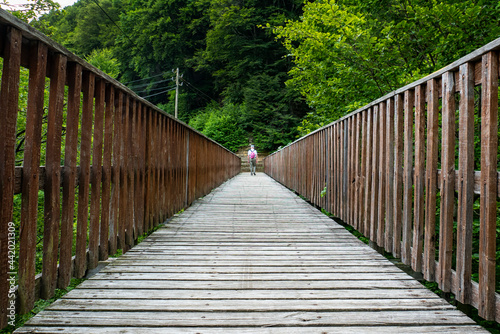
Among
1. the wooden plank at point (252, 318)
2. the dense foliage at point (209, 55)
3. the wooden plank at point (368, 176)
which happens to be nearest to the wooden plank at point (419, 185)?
the wooden plank at point (252, 318)

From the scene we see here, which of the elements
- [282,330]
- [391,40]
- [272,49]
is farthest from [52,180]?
[272,49]

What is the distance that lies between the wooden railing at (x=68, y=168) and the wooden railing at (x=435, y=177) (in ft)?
7.03

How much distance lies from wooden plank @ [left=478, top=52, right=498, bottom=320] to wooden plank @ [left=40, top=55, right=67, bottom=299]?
2.15 meters

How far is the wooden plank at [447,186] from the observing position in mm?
1822

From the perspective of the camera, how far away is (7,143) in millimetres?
1388

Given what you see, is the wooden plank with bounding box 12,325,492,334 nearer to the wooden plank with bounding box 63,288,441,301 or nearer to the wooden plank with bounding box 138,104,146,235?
the wooden plank with bounding box 63,288,441,301

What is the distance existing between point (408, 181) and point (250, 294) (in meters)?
1.39

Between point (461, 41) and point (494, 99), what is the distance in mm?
2991

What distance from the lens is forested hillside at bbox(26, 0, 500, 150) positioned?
445 cm

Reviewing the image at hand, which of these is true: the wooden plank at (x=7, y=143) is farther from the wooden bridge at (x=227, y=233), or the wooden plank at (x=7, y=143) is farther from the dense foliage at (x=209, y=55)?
the dense foliage at (x=209, y=55)

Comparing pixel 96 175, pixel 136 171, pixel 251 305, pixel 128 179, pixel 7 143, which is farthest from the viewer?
pixel 136 171

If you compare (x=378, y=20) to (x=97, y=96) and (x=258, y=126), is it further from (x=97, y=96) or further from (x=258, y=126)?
(x=258, y=126)

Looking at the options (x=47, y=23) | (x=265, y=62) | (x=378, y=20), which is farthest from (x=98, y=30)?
(x=378, y=20)

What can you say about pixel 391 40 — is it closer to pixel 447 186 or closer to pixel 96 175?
pixel 447 186
